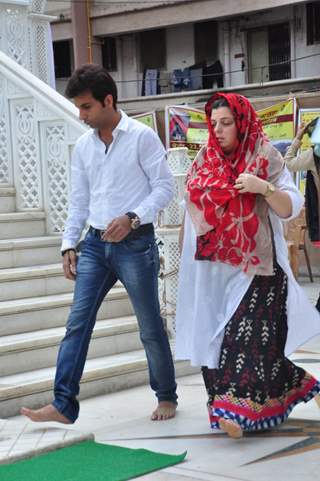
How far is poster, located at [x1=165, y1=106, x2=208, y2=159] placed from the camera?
13.7 metres

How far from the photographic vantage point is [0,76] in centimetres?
796

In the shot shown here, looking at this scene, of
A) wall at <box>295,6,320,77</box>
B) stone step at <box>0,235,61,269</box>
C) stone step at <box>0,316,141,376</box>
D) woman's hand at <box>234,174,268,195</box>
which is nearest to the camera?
woman's hand at <box>234,174,268,195</box>

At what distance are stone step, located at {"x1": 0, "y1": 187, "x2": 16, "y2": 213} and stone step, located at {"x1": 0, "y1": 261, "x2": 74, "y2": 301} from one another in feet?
3.21

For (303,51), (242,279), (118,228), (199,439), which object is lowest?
(199,439)

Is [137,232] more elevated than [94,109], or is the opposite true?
[94,109]

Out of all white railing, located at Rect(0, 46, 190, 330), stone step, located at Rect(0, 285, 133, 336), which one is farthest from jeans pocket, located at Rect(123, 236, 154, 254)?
white railing, located at Rect(0, 46, 190, 330)

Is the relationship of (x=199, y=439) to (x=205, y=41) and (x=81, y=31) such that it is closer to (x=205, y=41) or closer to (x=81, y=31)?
(x=205, y=41)

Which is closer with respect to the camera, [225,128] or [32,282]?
[225,128]

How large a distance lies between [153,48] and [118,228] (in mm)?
23726

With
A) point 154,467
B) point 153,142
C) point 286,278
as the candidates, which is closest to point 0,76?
point 153,142

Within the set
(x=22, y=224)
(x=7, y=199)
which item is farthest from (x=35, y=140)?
(x=22, y=224)

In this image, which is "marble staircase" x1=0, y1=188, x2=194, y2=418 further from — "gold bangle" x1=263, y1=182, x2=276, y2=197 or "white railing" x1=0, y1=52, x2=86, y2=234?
"gold bangle" x1=263, y1=182, x2=276, y2=197

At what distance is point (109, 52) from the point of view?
1102 inches

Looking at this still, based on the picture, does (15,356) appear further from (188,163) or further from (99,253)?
(188,163)
